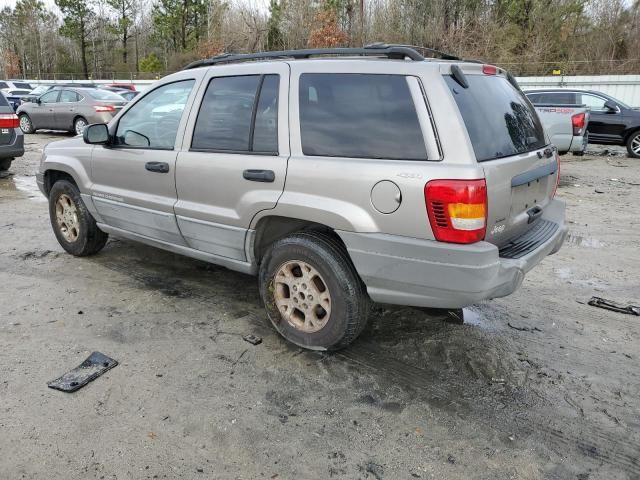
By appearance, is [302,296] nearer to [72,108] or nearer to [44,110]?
[72,108]

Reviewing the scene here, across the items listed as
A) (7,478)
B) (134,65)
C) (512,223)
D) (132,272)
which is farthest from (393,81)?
(134,65)

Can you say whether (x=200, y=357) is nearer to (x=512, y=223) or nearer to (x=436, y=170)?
(x=436, y=170)

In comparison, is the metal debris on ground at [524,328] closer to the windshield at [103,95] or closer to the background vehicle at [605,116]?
the background vehicle at [605,116]

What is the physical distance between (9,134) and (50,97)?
7406 mm

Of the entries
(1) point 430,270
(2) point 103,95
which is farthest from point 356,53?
(2) point 103,95

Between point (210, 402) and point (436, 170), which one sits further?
point (210, 402)

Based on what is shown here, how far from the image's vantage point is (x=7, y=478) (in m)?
2.42

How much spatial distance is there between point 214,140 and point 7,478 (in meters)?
2.39

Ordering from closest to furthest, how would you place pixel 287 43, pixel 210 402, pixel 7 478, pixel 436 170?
pixel 7 478 → pixel 436 170 → pixel 210 402 → pixel 287 43

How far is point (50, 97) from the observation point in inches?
637

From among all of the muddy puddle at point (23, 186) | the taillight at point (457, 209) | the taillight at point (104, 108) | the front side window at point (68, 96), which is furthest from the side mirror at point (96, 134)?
the front side window at point (68, 96)

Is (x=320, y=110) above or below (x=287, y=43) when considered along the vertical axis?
below

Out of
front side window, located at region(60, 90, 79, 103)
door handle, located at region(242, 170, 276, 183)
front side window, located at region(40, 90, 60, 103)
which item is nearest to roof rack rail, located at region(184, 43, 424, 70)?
door handle, located at region(242, 170, 276, 183)

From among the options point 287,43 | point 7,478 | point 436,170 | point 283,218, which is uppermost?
point 287,43
